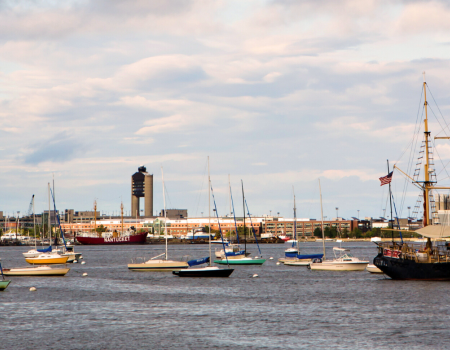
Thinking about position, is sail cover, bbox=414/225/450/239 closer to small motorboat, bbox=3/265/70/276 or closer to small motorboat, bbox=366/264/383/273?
small motorboat, bbox=366/264/383/273

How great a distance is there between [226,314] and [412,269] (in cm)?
3125

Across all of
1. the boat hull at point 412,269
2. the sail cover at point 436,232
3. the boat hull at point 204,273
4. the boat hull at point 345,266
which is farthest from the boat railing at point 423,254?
the boat hull at point 204,273

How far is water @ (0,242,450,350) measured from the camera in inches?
1555

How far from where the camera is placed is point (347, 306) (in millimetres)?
55312

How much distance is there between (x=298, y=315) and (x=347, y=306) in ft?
23.0

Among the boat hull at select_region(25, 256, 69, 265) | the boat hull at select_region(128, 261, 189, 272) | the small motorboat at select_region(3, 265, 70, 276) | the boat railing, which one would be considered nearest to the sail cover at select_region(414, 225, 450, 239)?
the boat railing

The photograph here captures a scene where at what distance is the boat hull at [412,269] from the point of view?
71125 mm

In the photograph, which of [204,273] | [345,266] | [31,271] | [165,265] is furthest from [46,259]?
[345,266]

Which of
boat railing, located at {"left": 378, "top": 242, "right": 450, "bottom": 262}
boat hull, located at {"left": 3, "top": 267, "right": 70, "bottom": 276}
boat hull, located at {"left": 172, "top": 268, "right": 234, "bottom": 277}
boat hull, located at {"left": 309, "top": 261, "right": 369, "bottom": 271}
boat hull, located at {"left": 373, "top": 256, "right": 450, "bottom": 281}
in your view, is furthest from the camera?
boat hull, located at {"left": 309, "top": 261, "right": 369, "bottom": 271}

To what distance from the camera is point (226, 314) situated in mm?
51188

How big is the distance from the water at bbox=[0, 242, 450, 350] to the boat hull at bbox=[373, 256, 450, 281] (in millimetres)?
1264

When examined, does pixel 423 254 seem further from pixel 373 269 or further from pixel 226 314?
pixel 226 314

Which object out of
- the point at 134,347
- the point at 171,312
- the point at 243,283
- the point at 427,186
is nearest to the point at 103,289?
the point at 243,283

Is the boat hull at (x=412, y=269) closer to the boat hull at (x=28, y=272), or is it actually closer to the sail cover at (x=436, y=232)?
the sail cover at (x=436, y=232)
